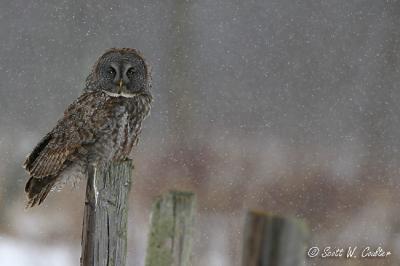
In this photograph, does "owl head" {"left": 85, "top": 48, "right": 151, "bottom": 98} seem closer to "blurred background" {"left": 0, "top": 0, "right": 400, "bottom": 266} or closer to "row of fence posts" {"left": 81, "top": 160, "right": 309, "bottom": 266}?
"row of fence posts" {"left": 81, "top": 160, "right": 309, "bottom": 266}

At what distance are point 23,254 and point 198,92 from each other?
1.82m

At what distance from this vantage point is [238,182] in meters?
5.31

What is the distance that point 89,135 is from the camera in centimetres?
248

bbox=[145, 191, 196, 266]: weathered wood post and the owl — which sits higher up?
the owl

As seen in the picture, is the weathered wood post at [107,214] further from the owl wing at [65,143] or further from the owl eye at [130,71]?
the owl eye at [130,71]

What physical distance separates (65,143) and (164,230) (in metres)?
1.15

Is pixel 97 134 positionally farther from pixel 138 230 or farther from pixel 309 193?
pixel 309 193

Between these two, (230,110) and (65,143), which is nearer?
(65,143)

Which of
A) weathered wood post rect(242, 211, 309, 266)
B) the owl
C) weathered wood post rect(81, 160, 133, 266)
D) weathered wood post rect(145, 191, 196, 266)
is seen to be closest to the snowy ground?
the owl

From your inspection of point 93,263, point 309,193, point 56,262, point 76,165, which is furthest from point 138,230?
point 93,263

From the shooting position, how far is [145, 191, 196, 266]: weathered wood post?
4.46 ft

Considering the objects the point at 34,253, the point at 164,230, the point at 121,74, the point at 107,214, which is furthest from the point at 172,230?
the point at 34,253

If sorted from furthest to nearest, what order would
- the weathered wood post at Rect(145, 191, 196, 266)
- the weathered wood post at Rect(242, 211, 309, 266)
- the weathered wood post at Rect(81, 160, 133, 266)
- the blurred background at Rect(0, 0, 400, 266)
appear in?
the blurred background at Rect(0, 0, 400, 266) < the weathered wood post at Rect(81, 160, 133, 266) < the weathered wood post at Rect(145, 191, 196, 266) < the weathered wood post at Rect(242, 211, 309, 266)

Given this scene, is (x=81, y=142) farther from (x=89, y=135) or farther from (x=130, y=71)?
(x=130, y=71)
